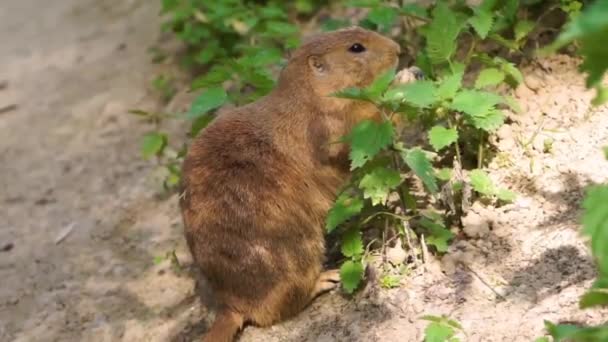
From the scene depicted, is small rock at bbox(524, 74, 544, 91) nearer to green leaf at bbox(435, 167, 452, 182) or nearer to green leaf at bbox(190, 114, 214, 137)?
green leaf at bbox(435, 167, 452, 182)

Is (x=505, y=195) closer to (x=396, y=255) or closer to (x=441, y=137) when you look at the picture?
(x=441, y=137)

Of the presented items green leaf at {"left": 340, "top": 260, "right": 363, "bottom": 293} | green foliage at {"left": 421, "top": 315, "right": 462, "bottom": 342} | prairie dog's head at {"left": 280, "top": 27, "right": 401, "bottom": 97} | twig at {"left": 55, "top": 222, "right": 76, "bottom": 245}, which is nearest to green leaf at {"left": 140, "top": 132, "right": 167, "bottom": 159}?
twig at {"left": 55, "top": 222, "right": 76, "bottom": 245}

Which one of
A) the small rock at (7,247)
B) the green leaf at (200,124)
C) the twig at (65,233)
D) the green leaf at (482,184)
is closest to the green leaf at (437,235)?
the green leaf at (482,184)

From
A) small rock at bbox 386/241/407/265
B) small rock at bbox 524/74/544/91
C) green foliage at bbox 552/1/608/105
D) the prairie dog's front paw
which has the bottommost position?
small rock at bbox 386/241/407/265

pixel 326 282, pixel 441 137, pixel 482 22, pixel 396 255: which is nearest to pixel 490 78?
pixel 482 22

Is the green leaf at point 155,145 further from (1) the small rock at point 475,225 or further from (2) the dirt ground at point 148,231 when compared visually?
(1) the small rock at point 475,225
